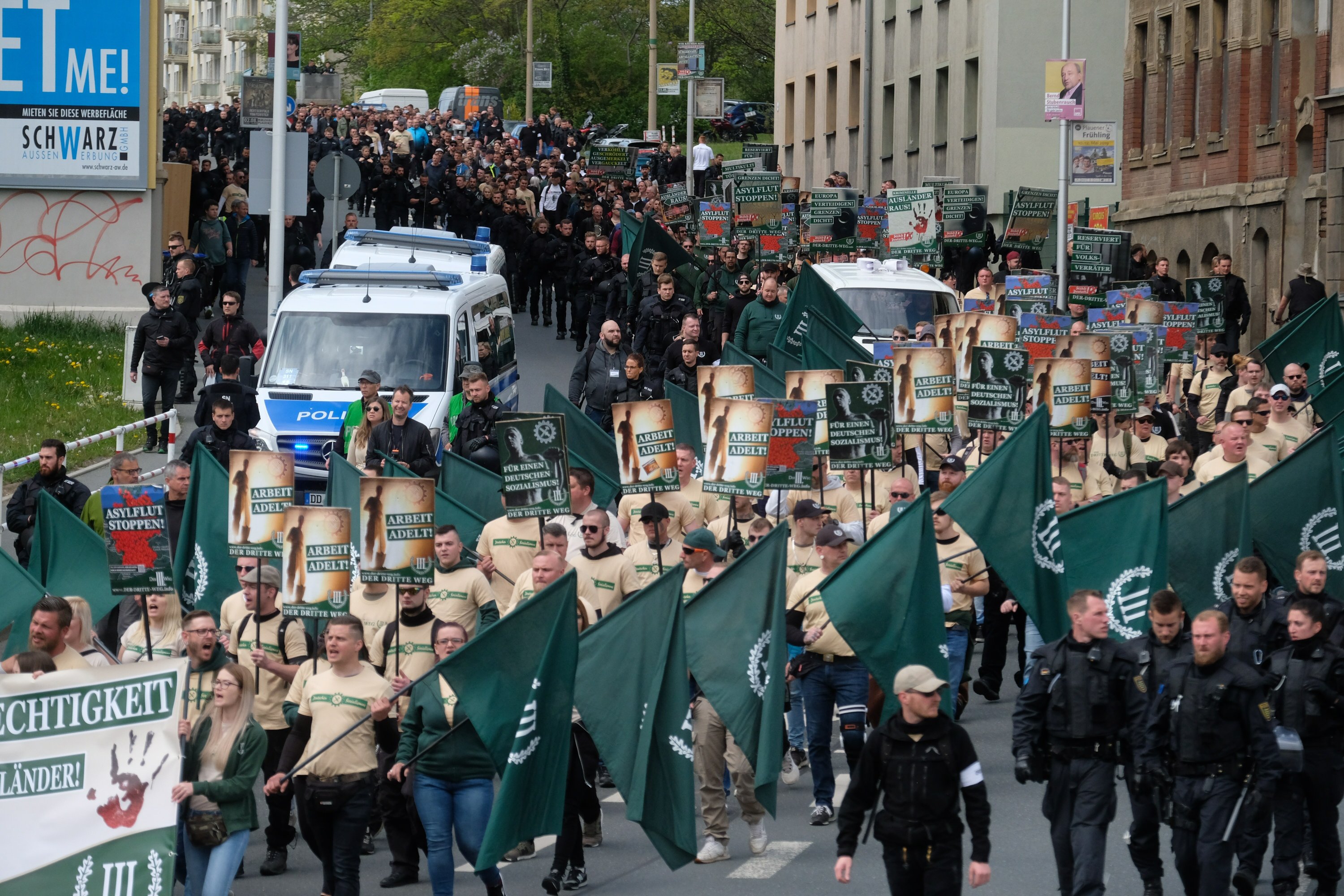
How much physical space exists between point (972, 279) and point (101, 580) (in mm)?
18612

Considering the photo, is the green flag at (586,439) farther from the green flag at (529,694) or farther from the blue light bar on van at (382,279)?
the green flag at (529,694)

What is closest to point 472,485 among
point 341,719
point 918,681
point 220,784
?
point 341,719

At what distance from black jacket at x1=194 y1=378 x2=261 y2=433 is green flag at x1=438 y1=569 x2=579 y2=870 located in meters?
9.00

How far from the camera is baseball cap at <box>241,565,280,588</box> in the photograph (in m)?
11.8

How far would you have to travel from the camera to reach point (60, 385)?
2723 centimetres

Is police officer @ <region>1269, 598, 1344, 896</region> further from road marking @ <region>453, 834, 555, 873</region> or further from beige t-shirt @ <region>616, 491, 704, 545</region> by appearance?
beige t-shirt @ <region>616, 491, 704, 545</region>

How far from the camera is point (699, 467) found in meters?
17.5

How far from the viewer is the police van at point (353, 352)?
787 inches

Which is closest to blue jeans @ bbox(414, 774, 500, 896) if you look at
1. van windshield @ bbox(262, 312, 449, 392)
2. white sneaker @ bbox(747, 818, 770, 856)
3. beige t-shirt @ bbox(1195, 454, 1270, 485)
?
white sneaker @ bbox(747, 818, 770, 856)

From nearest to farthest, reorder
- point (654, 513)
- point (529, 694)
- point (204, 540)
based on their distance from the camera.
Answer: point (529, 694)
point (654, 513)
point (204, 540)

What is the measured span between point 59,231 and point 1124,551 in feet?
72.6

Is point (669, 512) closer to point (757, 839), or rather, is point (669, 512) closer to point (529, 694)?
point (757, 839)

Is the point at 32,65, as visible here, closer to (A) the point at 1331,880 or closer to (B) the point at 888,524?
(B) the point at 888,524

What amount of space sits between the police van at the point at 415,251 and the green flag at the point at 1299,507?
10909mm
